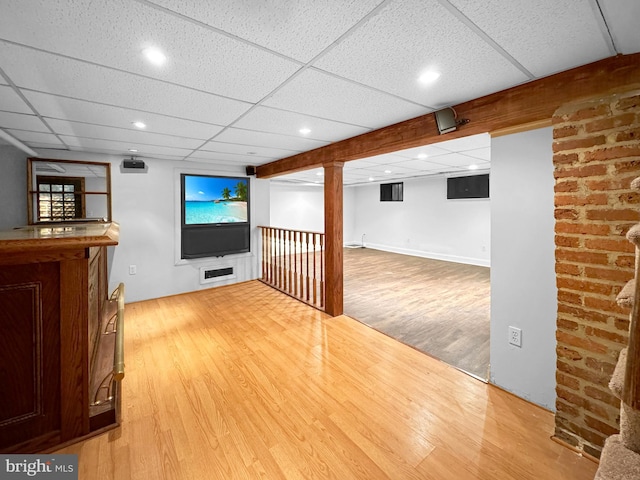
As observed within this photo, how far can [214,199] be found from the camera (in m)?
4.64

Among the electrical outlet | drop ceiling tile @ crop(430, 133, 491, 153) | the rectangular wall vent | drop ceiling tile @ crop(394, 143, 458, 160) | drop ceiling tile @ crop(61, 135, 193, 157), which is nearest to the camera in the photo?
the electrical outlet

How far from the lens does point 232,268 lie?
492 cm

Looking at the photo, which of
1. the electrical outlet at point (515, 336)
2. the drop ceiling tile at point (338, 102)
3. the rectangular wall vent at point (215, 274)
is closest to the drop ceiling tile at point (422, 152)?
the drop ceiling tile at point (338, 102)

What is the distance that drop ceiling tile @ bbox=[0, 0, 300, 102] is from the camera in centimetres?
107

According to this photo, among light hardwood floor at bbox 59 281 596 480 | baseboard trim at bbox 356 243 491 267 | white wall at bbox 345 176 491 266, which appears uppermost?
white wall at bbox 345 176 491 266

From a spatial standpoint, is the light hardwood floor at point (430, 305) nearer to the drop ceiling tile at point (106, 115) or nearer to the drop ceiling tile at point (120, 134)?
the drop ceiling tile at point (106, 115)

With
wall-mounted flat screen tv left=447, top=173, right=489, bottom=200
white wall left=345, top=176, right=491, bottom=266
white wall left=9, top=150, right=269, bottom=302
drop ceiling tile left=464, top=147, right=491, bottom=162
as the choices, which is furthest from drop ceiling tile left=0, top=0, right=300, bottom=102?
white wall left=345, top=176, right=491, bottom=266

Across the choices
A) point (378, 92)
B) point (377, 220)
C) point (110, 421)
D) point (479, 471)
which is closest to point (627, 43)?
point (378, 92)

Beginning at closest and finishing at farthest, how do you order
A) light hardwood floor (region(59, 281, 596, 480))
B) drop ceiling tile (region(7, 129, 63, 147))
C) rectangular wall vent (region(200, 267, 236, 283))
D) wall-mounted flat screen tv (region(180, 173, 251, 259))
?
light hardwood floor (region(59, 281, 596, 480)), drop ceiling tile (region(7, 129, 63, 147)), wall-mounted flat screen tv (region(180, 173, 251, 259)), rectangular wall vent (region(200, 267, 236, 283))

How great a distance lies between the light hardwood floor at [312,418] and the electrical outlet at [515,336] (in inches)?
15.3

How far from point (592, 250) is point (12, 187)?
5394mm

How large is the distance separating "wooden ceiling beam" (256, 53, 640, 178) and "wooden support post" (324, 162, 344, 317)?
54cm

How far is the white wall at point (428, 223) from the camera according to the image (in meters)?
6.89

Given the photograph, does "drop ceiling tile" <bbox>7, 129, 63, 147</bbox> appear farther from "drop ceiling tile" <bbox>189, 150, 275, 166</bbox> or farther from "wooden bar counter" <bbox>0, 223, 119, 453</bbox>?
"wooden bar counter" <bbox>0, 223, 119, 453</bbox>
